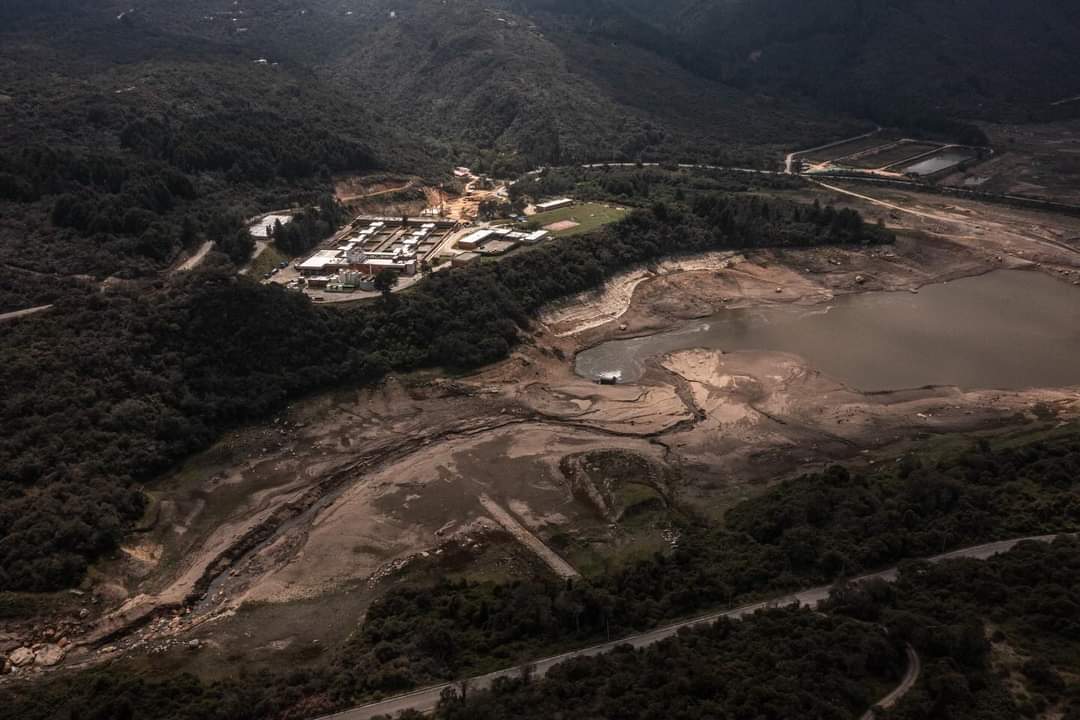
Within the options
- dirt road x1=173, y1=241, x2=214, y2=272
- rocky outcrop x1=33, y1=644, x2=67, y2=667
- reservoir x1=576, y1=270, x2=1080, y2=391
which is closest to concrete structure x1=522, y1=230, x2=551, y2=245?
reservoir x1=576, y1=270, x2=1080, y2=391

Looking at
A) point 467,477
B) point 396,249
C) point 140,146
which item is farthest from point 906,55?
point 467,477

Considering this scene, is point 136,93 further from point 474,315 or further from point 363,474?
point 363,474

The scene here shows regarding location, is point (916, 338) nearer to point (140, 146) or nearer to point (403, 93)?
point (140, 146)

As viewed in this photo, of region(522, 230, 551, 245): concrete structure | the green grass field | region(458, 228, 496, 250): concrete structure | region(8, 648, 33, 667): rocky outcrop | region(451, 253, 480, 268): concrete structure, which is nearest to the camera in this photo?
region(8, 648, 33, 667): rocky outcrop

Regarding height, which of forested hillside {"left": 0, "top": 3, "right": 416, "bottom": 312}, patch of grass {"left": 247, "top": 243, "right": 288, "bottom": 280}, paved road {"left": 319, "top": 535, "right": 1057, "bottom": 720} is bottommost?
paved road {"left": 319, "top": 535, "right": 1057, "bottom": 720}

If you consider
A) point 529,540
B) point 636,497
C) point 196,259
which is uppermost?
point 196,259

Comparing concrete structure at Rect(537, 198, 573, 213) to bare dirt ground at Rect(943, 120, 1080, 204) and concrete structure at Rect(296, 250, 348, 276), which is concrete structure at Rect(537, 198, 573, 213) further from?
bare dirt ground at Rect(943, 120, 1080, 204)

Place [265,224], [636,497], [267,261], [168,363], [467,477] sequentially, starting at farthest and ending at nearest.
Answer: [265,224] → [267,261] → [168,363] → [467,477] → [636,497]

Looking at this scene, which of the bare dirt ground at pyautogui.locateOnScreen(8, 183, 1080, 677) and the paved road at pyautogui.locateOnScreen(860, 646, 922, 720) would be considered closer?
the paved road at pyautogui.locateOnScreen(860, 646, 922, 720)
